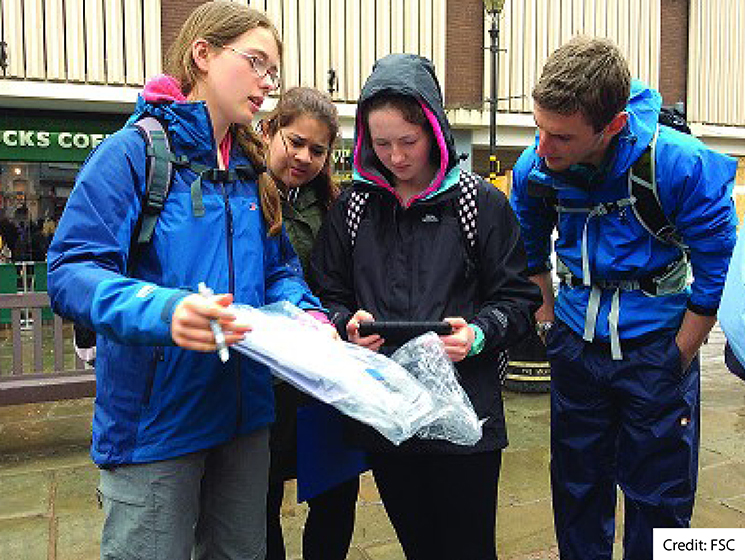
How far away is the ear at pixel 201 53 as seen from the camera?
1.98 m

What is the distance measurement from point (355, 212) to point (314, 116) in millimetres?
423

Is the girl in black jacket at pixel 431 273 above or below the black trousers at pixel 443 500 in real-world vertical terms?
above

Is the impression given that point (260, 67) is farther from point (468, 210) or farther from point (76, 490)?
point (76, 490)

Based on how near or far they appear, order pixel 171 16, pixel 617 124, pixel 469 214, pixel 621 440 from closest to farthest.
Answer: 1. pixel 469 214
2. pixel 617 124
3. pixel 621 440
4. pixel 171 16

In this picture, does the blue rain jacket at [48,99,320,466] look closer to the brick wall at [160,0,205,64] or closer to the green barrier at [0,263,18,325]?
the green barrier at [0,263,18,325]

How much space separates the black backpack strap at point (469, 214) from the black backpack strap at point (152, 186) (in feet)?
3.00

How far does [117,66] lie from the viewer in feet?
43.6

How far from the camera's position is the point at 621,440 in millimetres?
2646

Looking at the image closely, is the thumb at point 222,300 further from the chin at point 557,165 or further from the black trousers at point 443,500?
the chin at point 557,165

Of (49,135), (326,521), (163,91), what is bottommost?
(326,521)

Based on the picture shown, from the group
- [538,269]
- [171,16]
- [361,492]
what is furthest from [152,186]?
[171,16]

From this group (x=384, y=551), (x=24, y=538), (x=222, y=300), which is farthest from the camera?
(x=24, y=538)

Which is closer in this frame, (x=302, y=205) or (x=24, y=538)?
(x=302, y=205)

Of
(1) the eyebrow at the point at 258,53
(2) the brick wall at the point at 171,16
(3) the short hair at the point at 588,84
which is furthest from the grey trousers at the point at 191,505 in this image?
(2) the brick wall at the point at 171,16
